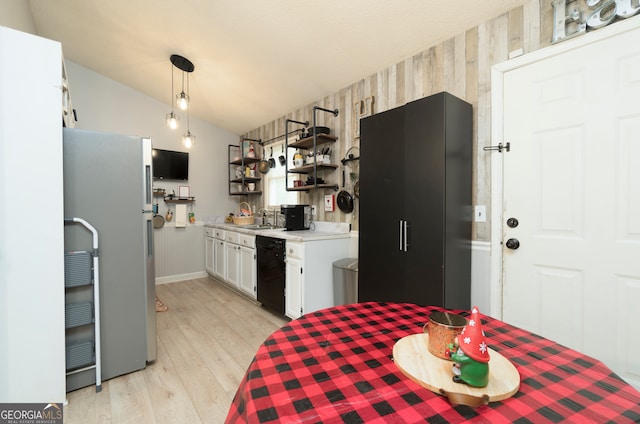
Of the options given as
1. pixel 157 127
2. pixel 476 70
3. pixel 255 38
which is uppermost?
pixel 255 38

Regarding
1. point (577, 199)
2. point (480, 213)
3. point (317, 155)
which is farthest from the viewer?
point (317, 155)

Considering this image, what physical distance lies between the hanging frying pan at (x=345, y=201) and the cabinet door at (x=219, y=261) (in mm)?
2027

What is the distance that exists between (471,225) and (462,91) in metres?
1.01

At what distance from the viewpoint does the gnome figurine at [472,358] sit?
2.00 feet

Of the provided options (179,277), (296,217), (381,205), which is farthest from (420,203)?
(179,277)

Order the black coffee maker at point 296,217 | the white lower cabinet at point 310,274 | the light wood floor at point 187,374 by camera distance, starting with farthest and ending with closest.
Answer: the black coffee maker at point 296,217 < the white lower cabinet at point 310,274 < the light wood floor at point 187,374

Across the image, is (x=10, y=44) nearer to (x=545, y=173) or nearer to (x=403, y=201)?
(x=403, y=201)

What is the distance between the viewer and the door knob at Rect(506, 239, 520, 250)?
190cm

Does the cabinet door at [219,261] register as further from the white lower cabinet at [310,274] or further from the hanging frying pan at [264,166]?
the white lower cabinet at [310,274]

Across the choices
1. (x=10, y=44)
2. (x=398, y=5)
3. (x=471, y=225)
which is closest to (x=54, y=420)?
(x=10, y=44)


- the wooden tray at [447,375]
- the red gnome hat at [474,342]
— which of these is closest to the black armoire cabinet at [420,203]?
the wooden tray at [447,375]

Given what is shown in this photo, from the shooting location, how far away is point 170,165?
446cm

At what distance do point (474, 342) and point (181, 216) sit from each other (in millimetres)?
4731

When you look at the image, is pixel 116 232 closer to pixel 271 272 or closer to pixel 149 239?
pixel 149 239
